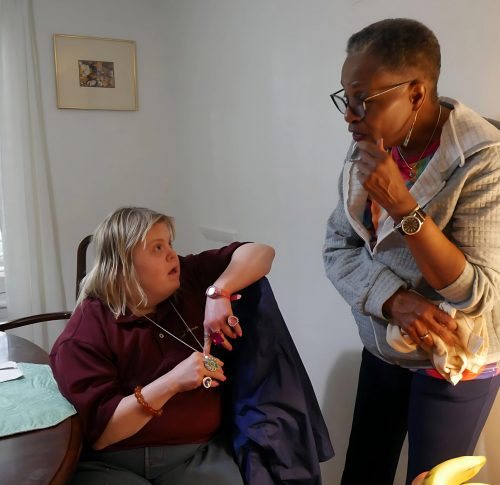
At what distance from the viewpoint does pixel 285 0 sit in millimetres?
2014

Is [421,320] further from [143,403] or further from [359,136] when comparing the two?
[143,403]

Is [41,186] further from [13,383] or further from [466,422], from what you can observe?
[466,422]

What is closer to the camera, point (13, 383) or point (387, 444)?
→ point (13, 383)

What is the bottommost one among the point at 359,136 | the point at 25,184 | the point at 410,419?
the point at 410,419

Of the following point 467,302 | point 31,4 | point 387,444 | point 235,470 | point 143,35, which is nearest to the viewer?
point 467,302

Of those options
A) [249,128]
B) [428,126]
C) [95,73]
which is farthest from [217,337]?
[95,73]

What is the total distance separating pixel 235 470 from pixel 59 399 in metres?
0.46

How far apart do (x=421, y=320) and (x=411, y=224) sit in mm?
216

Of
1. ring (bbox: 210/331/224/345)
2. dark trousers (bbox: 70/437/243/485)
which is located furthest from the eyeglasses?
dark trousers (bbox: 70/437/243/485)

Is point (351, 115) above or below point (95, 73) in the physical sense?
below

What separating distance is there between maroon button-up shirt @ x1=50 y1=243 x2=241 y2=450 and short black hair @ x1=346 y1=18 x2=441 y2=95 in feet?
2.60

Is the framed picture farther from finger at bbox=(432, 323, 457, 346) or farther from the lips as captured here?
finger at bbox=(432, 323, 457, 346)

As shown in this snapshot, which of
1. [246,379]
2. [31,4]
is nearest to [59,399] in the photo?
[246,379]

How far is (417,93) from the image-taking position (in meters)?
1.06
